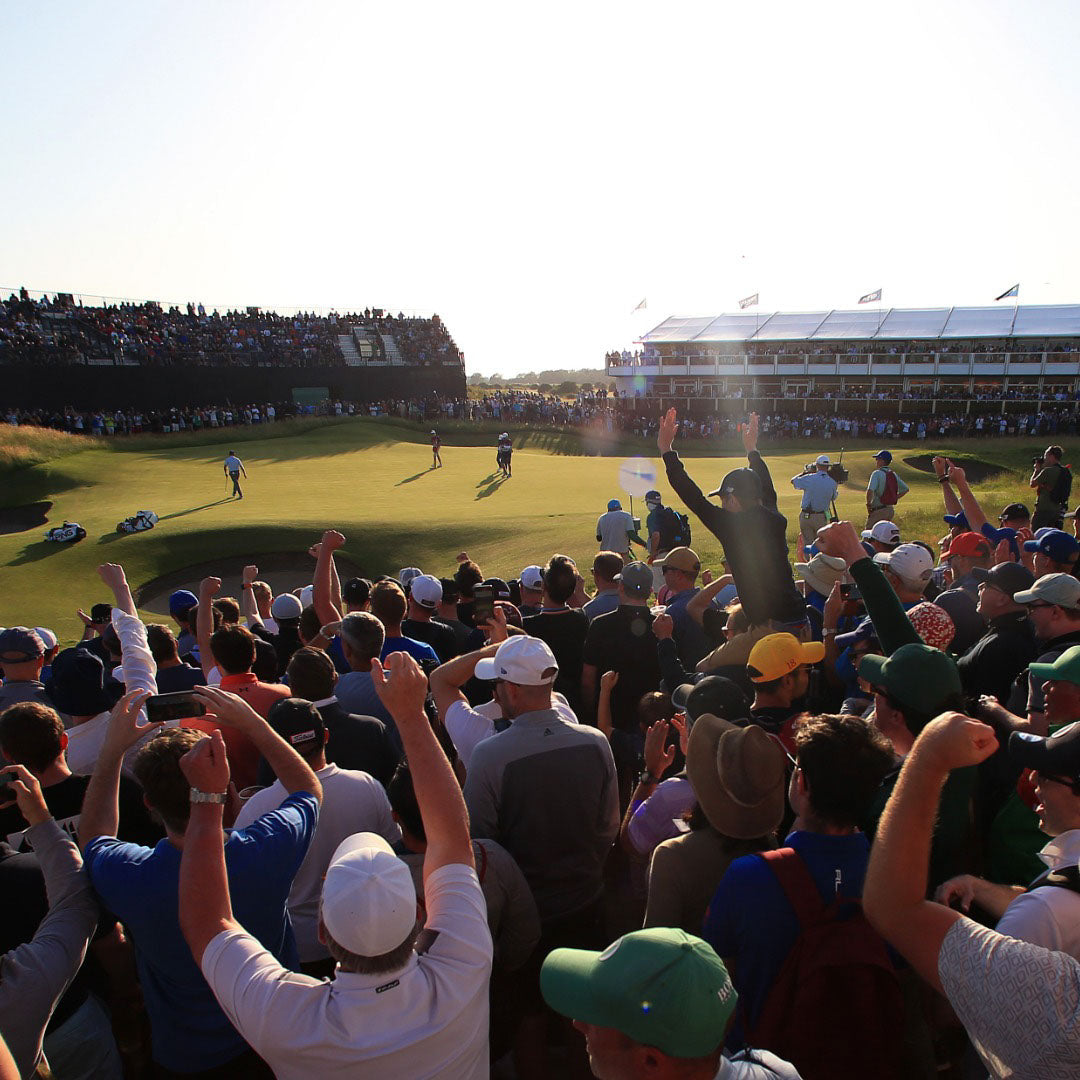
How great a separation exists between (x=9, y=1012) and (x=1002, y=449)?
1366 inches

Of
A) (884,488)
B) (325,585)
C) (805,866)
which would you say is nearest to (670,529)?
(884,488)

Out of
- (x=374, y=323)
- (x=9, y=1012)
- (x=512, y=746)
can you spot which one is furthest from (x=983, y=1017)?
(x=374, y=323)

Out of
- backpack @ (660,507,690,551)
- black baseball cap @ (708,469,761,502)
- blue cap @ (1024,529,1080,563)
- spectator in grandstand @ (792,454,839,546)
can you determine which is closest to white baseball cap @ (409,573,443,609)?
black baseball cap @ (708,469,761,502)

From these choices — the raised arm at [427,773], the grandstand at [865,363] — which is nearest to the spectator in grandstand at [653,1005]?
the raised arm at [427,773]

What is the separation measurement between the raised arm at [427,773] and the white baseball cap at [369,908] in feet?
1.30

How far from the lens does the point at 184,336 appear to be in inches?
1817

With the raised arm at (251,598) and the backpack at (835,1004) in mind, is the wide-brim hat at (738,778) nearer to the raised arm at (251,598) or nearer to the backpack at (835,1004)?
the backpack at (835,1004)

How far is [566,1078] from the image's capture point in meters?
3.62

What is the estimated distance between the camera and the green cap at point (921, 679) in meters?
3.04

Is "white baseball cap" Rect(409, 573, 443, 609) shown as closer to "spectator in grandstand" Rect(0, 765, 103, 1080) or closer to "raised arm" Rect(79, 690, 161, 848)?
"raised arm" Rect(79, 690, 161, 848)

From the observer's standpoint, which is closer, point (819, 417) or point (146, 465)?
point (146, 465)

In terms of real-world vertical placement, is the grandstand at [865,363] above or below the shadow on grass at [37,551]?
above

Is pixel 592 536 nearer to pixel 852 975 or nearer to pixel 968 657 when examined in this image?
pixel 968 657

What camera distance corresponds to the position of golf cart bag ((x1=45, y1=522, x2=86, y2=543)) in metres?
20.0
